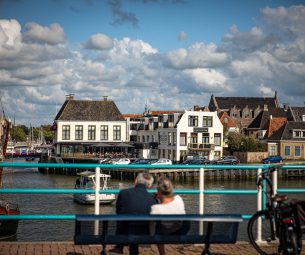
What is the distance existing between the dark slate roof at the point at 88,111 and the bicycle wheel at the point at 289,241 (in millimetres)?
81571

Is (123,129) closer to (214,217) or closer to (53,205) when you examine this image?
(53,205)

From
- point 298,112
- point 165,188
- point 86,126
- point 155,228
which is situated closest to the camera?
point 155,228

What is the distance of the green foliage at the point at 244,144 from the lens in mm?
79312

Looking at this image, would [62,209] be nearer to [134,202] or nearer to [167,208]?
[134,202]

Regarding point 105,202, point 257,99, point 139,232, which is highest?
point 257,99

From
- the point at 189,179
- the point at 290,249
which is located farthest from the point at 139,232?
the point at 189,179

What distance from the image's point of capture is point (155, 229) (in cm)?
623

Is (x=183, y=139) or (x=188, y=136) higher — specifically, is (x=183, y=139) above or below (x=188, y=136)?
below

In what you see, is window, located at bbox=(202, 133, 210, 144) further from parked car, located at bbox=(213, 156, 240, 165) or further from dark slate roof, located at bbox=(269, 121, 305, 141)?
dark slate roof, located at bbox=(269, 121, 305, 141)

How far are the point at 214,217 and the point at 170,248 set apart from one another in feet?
7.57

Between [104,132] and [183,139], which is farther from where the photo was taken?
[104,132]

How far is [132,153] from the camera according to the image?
8781cm

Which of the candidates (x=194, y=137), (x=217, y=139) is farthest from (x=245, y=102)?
(x=194, y=137)

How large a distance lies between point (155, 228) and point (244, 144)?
2977 inches
